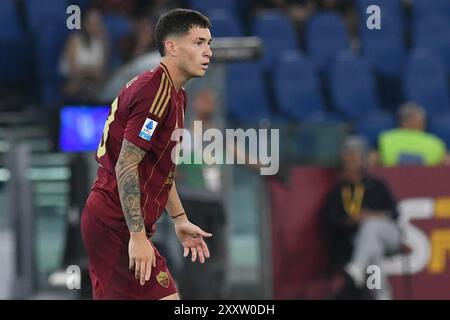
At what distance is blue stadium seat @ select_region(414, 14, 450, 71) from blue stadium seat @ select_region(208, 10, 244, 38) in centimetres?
205

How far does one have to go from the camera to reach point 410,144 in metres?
10.5

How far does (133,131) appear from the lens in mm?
5047

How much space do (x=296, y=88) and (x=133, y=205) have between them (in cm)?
756

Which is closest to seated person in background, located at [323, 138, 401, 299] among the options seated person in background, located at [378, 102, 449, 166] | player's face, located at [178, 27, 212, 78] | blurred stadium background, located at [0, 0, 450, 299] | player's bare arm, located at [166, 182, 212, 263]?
blurred stadium background, located at [0, 0, 450, 299]

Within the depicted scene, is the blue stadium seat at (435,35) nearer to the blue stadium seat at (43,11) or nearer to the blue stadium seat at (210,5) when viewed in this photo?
the blue stadium seat at (210,5)

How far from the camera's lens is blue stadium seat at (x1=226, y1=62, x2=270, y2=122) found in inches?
487

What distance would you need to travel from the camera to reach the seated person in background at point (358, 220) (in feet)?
29.9

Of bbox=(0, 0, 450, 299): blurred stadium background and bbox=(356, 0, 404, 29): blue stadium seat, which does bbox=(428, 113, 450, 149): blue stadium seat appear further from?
bbox=(356, 0, 404, 29): blue stadium seat

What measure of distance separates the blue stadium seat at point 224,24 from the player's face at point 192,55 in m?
6.76

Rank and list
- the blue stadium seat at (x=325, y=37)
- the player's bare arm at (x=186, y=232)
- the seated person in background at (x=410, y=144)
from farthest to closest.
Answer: the blue stadium seat at (x=325, y=37) → the seated person in background at (x=410, y=144) → the player's bare arm at (x=186, y=232)

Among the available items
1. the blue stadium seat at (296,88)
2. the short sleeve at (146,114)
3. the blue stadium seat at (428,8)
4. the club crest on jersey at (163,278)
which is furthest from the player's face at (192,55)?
the blue stadium seat at (428,8)

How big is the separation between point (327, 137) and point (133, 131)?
4.37m
